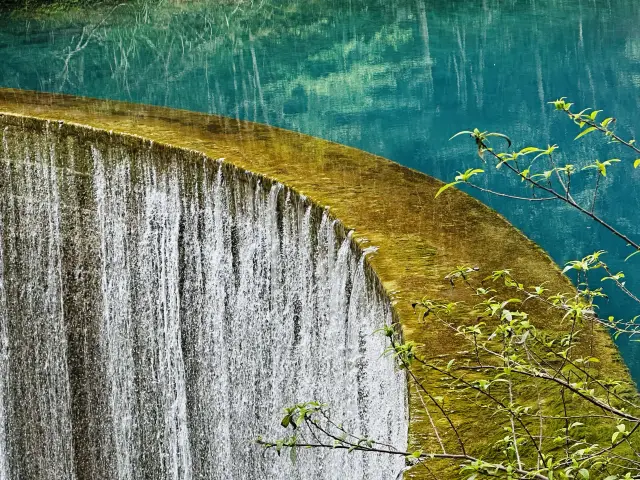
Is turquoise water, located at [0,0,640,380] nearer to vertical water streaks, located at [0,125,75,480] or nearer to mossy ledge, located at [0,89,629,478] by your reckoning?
mossy ledge, located at [0,89,629,478]

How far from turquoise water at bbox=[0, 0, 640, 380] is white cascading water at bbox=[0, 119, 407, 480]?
3.03 ft

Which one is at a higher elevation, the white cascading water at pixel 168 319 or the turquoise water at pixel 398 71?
the turquoise water at pixel 398 71

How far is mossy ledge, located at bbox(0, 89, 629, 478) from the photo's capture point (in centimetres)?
297

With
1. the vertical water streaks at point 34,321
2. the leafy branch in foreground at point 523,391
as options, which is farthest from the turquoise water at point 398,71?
the vertical water streaks at point 34,321

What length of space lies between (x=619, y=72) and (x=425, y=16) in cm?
487

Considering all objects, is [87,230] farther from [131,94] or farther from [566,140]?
[131,94]

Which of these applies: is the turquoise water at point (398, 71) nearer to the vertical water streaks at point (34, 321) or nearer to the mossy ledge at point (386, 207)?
the mossy ledge at point (386, 207)

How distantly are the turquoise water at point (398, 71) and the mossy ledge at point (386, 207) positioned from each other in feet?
1.20

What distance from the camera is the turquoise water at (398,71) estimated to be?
718 centimetres

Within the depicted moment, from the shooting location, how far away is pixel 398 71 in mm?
10398

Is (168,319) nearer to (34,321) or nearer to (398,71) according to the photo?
(34,321)

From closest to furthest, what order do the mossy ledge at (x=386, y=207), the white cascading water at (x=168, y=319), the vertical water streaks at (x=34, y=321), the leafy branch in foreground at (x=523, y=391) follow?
1. the leafy branch in foreground at (x=523, y=391)
2. the mossy ledge at (x=386, y=207)
3. the white cascading water at (x=168, y=319)
4. the vertical water streaks at (x=34, y=321)

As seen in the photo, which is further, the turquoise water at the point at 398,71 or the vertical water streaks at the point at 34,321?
the turquoise water at the point at 398,71

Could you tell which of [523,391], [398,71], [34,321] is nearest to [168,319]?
[34,321]
